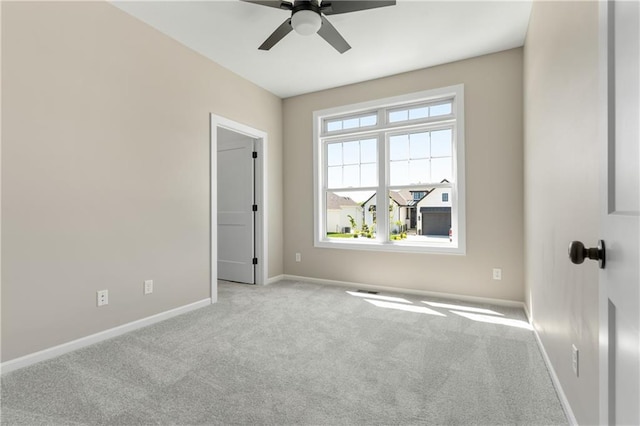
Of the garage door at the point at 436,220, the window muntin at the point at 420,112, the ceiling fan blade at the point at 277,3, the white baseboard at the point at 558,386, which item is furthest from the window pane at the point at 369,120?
the white baseboard at the point at 558,386

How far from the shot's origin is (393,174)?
4137mm

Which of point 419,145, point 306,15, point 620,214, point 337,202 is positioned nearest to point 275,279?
point 337,202

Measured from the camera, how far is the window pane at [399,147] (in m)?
4.06

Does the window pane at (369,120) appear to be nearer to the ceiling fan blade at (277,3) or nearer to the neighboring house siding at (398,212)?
the neighboring house siding at (398,212)

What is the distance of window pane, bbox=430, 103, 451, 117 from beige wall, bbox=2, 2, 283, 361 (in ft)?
8.63

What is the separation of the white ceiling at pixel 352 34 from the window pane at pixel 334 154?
941 mm

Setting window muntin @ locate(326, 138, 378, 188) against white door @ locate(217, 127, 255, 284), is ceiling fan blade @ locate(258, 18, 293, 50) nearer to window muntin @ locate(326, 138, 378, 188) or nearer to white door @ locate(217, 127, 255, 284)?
white door @ locate(217, 127, 255, 284)

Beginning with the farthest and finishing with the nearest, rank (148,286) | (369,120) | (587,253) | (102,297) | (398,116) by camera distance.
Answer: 1. (369,120)
2. (398,116)
3. (148,286)
4. (102,297)
5. (587,253)

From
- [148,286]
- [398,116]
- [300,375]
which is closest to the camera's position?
[300,375]

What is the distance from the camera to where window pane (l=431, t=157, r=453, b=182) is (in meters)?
3.80

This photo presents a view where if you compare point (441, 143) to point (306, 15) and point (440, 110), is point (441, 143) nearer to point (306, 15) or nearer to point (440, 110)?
point (440, 110)

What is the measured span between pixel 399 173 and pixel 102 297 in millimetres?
3418

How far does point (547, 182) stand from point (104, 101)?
337 centimetres

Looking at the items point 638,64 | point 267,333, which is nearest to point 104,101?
point 267,333
